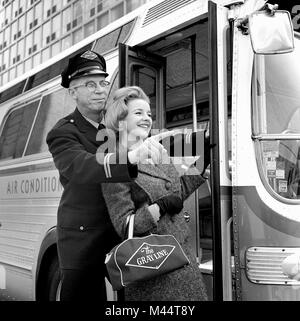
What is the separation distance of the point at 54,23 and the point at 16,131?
21689 mm

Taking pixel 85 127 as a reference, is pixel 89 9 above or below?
above

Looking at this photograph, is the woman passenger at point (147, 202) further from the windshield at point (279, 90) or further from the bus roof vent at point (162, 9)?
the bus roof vent at point (162, 9)

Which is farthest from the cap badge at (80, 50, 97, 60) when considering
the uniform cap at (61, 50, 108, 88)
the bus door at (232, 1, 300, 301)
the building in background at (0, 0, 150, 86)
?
the building in background at (0, 0, 150, 86)

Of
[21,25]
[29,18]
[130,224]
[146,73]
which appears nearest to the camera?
[130,224]

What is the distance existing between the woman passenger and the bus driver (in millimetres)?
239

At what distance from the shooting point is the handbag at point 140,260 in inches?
95.0

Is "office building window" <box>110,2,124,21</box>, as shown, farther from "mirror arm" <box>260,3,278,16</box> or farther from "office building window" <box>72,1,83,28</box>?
"mirror arm" <box>260,3,278,16</box>

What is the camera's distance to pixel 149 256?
244 centimetres

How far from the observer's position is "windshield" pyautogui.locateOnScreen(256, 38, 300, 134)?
283 centimetres

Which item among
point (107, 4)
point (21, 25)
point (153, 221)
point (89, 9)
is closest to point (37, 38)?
point (21, 25)

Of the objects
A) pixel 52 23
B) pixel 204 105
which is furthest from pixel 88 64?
pixel 52 23

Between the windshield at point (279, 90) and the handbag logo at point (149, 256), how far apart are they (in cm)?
104

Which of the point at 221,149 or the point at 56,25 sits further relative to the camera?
the point at 56,25

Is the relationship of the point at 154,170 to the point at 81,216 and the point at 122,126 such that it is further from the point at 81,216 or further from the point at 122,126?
the point at 81,216
